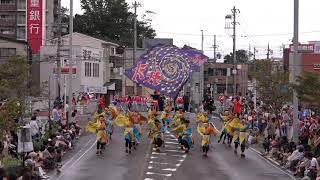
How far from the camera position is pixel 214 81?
333ft

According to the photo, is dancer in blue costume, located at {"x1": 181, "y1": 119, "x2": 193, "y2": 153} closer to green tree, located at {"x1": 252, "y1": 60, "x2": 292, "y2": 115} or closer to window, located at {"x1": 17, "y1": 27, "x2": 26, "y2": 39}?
green tree, located at {"x1": 252, "y1": 60, "x2": 292, "y2": 115}

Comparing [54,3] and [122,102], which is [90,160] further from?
[54,3]

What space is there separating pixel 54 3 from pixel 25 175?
72.3 metres

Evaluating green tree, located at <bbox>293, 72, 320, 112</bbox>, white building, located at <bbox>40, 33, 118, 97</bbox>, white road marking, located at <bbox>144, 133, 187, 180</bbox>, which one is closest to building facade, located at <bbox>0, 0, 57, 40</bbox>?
white building, located at <bbox>40, 33, 118, 97</bbox>

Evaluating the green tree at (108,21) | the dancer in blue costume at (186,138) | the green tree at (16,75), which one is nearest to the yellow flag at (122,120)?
the dancer in blue costume at (186,138)

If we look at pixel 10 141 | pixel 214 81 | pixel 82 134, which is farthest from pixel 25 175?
pixel 214 81

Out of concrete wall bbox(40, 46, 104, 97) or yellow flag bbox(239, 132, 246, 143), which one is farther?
concrete wall bbox(40, 46, 104, 97)

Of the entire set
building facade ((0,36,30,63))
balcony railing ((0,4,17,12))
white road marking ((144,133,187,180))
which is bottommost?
white road marking ((144,133,187,180))

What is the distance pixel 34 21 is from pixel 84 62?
1537 centimetres

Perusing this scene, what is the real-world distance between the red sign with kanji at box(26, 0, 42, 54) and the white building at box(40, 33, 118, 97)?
3789mm

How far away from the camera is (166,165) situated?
25.7 meters

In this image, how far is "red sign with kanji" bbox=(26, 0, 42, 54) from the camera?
52906 mm

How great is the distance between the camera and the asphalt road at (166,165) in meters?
23.1

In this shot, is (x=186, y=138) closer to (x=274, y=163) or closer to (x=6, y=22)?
(x=274, y=163)
